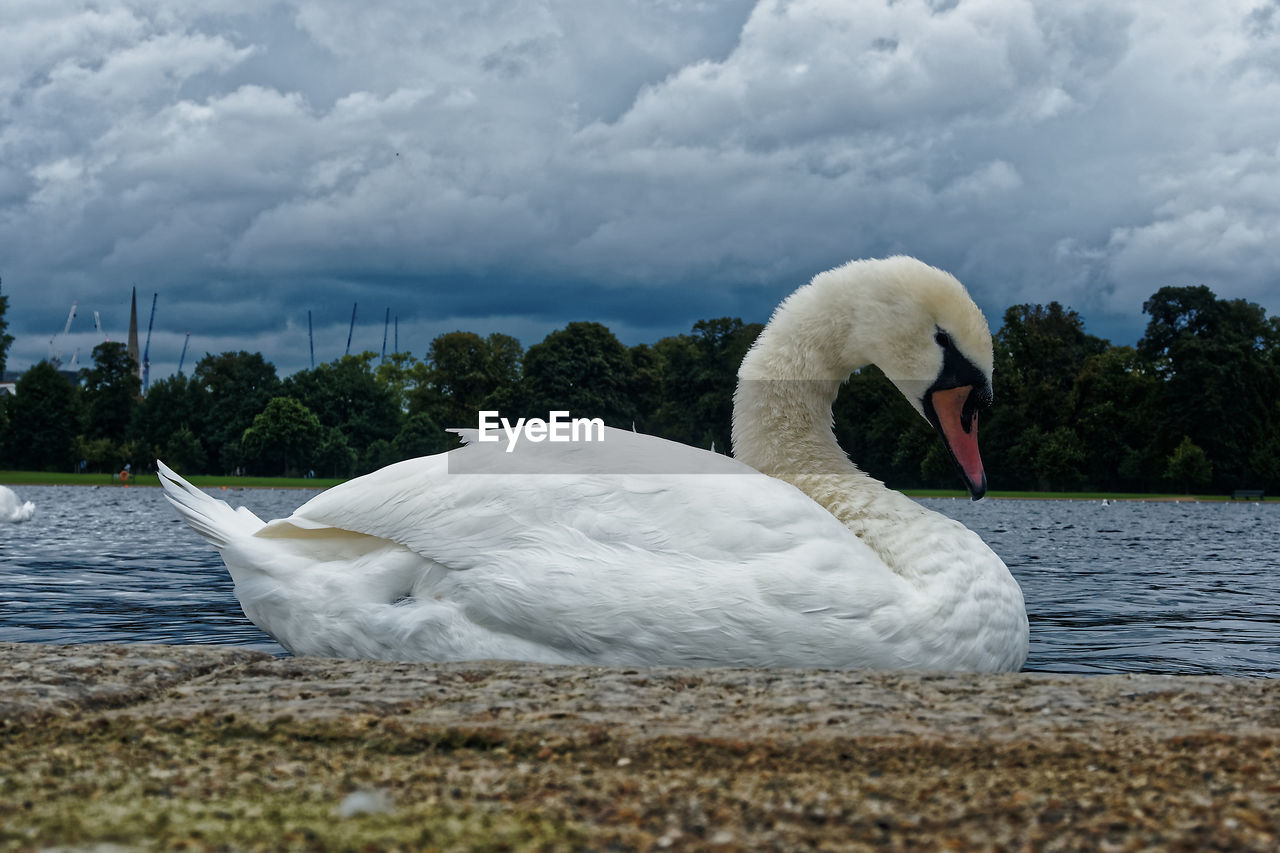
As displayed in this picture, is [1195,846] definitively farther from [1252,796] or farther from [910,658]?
[910,658]

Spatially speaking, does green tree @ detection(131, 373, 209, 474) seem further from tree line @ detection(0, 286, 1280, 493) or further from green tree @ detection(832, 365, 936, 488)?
green tree @ detection(832, 365, 936, 488)

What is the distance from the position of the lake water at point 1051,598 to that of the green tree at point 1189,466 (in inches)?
1684

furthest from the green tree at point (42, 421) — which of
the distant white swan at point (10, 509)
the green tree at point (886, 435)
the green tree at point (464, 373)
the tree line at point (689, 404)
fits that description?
the distant white swan at point (10, 509)

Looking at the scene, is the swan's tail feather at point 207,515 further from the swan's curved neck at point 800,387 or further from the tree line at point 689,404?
the tree line at point 689,404

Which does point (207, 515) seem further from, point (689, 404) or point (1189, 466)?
point (689, 404)

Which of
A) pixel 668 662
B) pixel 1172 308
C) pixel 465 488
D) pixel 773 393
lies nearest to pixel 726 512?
pixel 668 662

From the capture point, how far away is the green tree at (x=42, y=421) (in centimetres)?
8706

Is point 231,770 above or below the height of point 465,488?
below

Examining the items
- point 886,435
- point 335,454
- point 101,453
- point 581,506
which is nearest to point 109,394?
point 101,453

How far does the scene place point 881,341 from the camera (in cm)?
580

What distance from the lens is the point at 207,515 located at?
5484 millimetres

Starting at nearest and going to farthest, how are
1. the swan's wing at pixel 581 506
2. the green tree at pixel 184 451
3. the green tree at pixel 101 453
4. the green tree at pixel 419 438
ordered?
the swan's wing at pixel 581 506 < the green tree at pixel 419 438 < the green tree at pixel 184 451 < the green tree at pixel 101 453

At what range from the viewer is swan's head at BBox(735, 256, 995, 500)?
18.4 feet

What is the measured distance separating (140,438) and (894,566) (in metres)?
92.0
